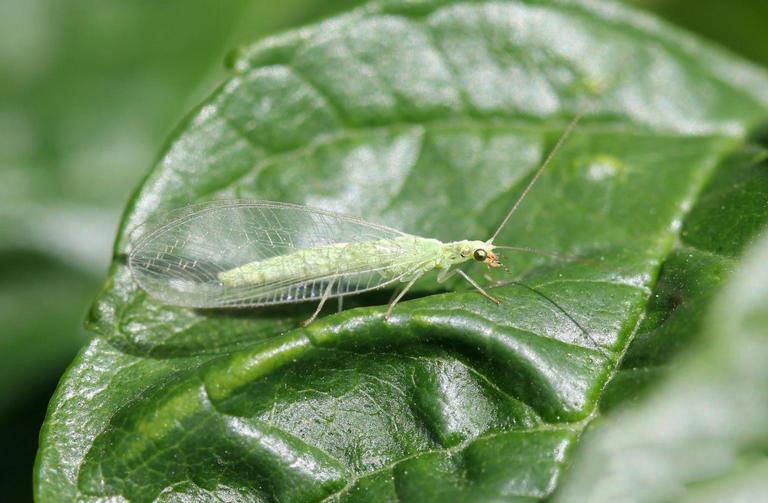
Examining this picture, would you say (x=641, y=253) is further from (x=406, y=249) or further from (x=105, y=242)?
(x=105, y=242)

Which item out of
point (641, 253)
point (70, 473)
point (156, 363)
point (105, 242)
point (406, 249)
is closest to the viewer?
point (70, 473)

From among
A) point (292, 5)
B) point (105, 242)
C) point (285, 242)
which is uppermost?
point (292, 5)

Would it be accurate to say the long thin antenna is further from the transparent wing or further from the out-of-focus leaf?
the out-of-focus leaf

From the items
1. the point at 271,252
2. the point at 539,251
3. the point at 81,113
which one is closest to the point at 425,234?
the point at 539,251

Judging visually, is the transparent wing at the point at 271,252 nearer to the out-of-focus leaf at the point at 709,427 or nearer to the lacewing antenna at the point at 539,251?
the lacewing antenna at the point at 539,251

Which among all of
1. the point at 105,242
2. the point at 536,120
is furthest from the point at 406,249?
the point at 105,242

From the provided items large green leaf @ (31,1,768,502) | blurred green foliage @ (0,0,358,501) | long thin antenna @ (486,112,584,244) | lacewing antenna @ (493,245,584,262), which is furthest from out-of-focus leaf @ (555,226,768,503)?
blurred green foliage @ (0,0,358,501)

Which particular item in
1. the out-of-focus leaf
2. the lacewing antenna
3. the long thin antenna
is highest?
the out-of-focus leaf

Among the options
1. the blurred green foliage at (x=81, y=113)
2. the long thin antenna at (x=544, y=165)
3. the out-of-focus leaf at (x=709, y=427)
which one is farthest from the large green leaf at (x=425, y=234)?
the blurred green foliage at (x=81, y=113)
